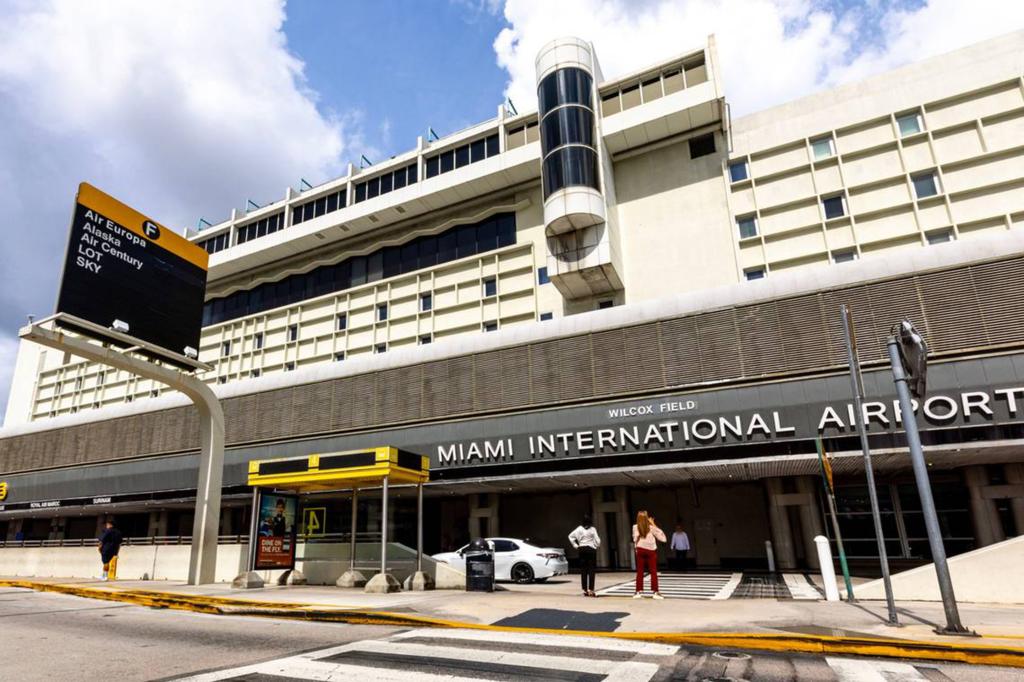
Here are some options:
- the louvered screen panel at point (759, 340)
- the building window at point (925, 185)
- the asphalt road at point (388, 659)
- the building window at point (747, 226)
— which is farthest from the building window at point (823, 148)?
the asphalt road at point (388, 659)

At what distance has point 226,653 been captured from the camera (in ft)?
24.9

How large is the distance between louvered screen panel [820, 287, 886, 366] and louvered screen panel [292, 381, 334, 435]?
868 inches

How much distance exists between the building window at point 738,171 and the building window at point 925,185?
7391 mm

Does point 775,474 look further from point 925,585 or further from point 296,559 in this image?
point 296,559

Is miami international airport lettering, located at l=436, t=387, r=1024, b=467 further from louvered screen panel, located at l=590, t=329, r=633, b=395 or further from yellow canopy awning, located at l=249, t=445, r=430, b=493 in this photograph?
yellow canopy awning, located at l=249, t=445, r=430, b=493

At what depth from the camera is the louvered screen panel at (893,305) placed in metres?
18.4

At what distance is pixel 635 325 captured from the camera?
73.6ft

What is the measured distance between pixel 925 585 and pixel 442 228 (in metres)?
32.4

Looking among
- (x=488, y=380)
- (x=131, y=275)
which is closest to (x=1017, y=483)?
(x=488, y=380)

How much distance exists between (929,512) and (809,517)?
45.3ft

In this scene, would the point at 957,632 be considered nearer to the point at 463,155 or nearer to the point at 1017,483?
the point at 1017,483

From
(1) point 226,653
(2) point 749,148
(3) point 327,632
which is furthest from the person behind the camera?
(2) point 749,148

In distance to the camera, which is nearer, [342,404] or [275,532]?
[275,532]

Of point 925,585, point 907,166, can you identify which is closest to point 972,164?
point 907,166
